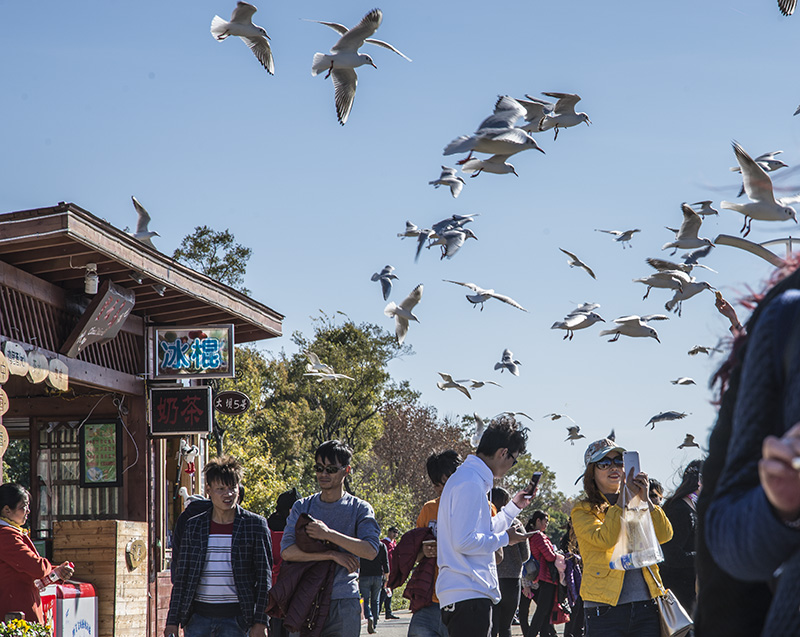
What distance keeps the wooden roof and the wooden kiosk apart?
0.01 meters

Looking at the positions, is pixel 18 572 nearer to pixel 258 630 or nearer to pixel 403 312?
pixel 258 630

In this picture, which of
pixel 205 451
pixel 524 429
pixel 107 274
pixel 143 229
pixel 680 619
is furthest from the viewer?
pixel 205 451

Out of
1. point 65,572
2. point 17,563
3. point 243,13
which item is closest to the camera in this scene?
point 17,563

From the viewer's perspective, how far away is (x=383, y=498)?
3875 cm

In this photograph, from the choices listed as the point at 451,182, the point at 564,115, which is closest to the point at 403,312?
the point at 451,182

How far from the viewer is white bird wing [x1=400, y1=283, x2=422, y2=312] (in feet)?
50.0

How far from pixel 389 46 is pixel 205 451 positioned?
6.82 metres

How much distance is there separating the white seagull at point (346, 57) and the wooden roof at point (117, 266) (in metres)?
2.62

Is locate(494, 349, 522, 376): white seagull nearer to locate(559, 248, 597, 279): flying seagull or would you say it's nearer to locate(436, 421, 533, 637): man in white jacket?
locate(559, 248, 597, 279): flying seagull

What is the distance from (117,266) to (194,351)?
94.8 inches

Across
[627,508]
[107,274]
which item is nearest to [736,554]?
[627,508]

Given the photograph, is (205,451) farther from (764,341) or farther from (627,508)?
(764,341)

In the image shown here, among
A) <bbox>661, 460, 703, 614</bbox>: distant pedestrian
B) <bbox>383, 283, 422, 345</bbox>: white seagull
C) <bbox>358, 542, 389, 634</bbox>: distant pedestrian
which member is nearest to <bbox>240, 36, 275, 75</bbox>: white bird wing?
<bbox>383, 283, 422, 345</bbox>: white seagull

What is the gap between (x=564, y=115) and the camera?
12961mm
